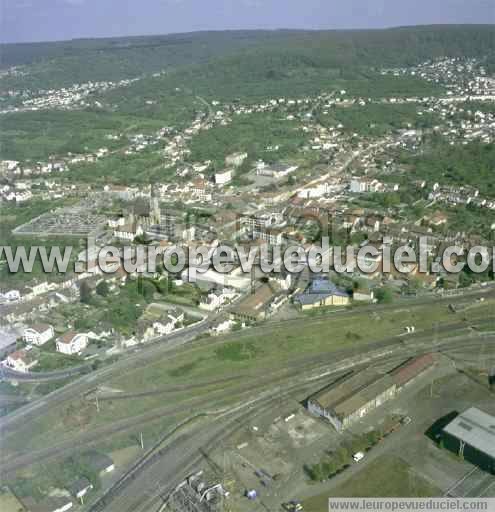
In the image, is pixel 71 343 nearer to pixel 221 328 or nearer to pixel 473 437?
pixel 221 328

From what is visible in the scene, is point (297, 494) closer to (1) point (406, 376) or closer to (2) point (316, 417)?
(2) point (316, 417)

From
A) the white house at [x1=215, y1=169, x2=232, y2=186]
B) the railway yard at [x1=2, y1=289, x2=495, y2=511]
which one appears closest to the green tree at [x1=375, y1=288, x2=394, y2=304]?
the railway yard at [x1=2, y1=289, x2=495, y2=511]

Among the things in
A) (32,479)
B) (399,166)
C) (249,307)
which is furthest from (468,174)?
(32,479)

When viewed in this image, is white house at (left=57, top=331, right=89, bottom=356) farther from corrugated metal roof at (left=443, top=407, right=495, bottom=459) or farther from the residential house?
corrugated metal roof at (left=443, top=407, right=495, bottom=459)

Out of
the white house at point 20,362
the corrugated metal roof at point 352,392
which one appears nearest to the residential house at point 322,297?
the corrugated metal roof at point 352,392

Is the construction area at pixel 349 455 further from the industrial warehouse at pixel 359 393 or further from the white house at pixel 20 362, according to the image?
the white house at pixel 20 362
